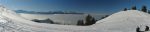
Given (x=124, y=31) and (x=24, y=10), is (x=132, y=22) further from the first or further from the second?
(x=24, y=10)

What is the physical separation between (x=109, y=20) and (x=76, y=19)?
0.33 m

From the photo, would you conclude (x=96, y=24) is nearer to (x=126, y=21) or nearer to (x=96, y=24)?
(x=96, y=24)

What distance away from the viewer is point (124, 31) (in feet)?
9.19

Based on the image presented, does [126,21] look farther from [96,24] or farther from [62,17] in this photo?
[62,17]

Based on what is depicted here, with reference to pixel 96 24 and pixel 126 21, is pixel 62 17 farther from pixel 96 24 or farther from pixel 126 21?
pixel 126 21

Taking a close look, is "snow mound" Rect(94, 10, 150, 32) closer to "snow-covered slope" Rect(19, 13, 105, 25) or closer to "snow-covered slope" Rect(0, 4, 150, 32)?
"snow-covered slope" Rect(0, 4, 150, 32)

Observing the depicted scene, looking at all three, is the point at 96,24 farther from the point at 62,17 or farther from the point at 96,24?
the point at 62,17

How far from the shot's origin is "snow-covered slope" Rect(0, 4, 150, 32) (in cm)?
258

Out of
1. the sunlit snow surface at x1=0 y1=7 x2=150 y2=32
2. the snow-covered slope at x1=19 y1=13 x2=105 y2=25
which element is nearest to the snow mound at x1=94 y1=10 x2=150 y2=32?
the sunlit snow surface at x1=0 y1=7 x2=150 y2=32

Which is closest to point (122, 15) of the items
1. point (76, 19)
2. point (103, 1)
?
point (103, 1)

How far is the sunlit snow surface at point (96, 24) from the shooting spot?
8.46ft

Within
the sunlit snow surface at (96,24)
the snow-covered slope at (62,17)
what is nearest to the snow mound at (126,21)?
the sunlit snow surface at (96,24)

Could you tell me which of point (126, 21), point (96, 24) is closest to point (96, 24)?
point (96, 24)

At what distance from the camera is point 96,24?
2844 millimetres
